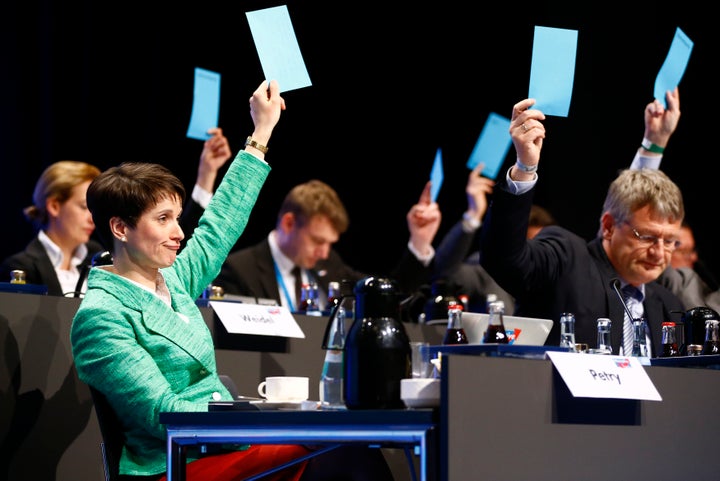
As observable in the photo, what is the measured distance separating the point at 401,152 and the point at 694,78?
1.87 metres

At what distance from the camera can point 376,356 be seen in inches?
66.3

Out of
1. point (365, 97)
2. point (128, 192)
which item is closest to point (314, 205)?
point (365, 97)

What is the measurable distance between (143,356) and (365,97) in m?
4.42

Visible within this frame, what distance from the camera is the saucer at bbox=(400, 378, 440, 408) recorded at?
5.26ft

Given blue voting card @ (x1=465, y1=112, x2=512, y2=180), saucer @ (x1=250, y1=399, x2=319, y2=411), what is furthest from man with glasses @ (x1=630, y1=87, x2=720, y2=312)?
saucer @ (x1=250, y1=399, x2=319, y2=411)

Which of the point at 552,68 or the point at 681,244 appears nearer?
the point at 552,68

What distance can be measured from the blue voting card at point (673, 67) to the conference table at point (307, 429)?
2.30 metres

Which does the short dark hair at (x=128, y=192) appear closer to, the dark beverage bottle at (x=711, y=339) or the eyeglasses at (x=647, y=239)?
the dark beverage bottle at (x=711, y=339)

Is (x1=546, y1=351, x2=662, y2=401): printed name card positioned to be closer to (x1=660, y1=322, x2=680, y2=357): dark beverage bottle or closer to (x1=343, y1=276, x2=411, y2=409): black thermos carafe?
(x1=343, y1=276, x2=411, y2=409): black thermos carafe

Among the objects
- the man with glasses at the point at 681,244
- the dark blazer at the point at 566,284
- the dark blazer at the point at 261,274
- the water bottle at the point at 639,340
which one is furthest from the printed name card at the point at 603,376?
the dark blazer at the point at 261,274

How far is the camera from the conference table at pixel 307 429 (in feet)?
5.16

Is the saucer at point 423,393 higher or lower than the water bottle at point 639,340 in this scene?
lower

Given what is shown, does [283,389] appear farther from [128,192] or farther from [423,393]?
[128,192]

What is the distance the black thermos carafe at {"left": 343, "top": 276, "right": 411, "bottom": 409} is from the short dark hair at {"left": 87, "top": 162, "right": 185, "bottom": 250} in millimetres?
828
